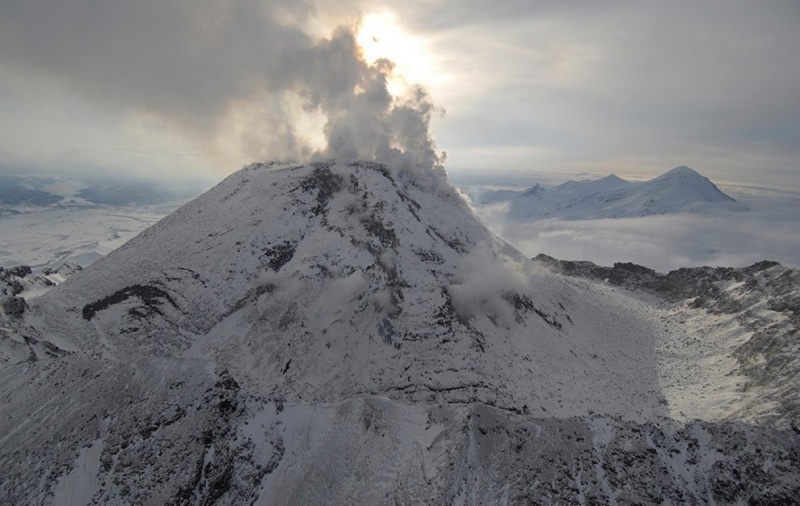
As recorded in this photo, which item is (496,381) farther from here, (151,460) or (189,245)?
(189,245)

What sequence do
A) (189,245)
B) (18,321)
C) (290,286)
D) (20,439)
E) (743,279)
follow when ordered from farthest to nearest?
(743,279) → (189,245) → (290,286) → (18,321) → (20,439)

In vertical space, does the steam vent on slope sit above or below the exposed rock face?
above

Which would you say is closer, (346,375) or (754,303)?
(346,375)

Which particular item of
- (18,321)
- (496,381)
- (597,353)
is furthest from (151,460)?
(597,353)

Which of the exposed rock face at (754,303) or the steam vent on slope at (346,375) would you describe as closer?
the steam vent on slope at (346,375)

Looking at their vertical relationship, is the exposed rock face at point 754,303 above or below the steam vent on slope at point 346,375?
below

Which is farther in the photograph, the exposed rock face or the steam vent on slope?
the exposed rock face

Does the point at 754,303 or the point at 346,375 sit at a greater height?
the point at 346,375

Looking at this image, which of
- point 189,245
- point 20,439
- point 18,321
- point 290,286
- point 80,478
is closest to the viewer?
point 80,478
